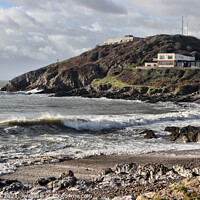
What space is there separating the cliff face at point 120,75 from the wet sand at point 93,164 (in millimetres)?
57428

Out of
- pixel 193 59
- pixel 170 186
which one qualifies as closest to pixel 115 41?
pixel 193 59

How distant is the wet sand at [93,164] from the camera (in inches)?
557

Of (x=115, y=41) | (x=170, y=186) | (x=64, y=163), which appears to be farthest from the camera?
(x=115, y=41)

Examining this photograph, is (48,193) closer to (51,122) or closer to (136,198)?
(136,198)

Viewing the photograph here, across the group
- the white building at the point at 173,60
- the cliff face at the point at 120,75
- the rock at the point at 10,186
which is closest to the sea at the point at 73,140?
the rock at the point at 10,186

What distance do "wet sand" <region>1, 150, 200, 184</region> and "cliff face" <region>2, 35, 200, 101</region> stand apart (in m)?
57.4

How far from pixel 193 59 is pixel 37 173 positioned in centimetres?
9728

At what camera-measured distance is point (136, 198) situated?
400 inches

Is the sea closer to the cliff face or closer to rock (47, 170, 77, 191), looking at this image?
rock (47, 170, 77, 191)

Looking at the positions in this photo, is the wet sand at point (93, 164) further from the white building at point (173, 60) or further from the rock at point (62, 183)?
the white building at point (173, 60)

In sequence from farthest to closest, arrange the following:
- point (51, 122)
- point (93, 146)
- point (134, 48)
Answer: point (134, 48) < point (51, 122) < point (93, 146)

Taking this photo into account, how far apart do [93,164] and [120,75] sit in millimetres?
81140

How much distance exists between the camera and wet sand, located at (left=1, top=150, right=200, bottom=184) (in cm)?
1416

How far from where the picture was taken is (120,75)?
96.2 m
